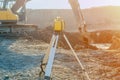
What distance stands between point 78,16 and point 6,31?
17.7ft

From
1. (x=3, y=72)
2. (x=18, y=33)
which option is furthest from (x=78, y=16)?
(x=3, y=72)

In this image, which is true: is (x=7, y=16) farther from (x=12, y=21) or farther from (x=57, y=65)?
(x=57, y=65)

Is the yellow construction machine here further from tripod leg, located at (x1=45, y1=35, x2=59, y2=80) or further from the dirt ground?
tripod leg, located at (x1=45, y1=35, x2=59, y2=80)

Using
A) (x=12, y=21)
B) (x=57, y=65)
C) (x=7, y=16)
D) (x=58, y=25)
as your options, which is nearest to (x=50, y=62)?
(x=58, y=25)

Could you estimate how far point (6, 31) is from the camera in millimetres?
23875

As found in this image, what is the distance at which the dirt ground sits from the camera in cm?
1058

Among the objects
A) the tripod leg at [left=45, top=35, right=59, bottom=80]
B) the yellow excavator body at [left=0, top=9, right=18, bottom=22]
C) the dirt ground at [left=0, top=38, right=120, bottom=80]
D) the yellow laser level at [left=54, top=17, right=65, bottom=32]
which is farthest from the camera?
the yellow excavator body at [left=0, top=9, right=18, bottom=22]

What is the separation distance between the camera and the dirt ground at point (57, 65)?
1058cm

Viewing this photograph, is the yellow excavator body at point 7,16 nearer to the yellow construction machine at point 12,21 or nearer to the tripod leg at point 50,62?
the yellow construction machine at point 12,21

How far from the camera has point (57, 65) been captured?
12.4 metres

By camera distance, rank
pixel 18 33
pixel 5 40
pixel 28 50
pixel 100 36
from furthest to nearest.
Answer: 1. pixel 100 36
2. pixel 18 33
3. pixel 5 40
4. pixel 28 50

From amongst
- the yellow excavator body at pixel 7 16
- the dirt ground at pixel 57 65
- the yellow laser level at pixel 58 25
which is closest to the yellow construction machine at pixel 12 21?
the yellow excavator body at pixel 7 16

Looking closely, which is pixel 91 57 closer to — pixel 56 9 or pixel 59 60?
pixel 59 60

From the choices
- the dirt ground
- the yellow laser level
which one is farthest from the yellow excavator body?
the yellow laser level
